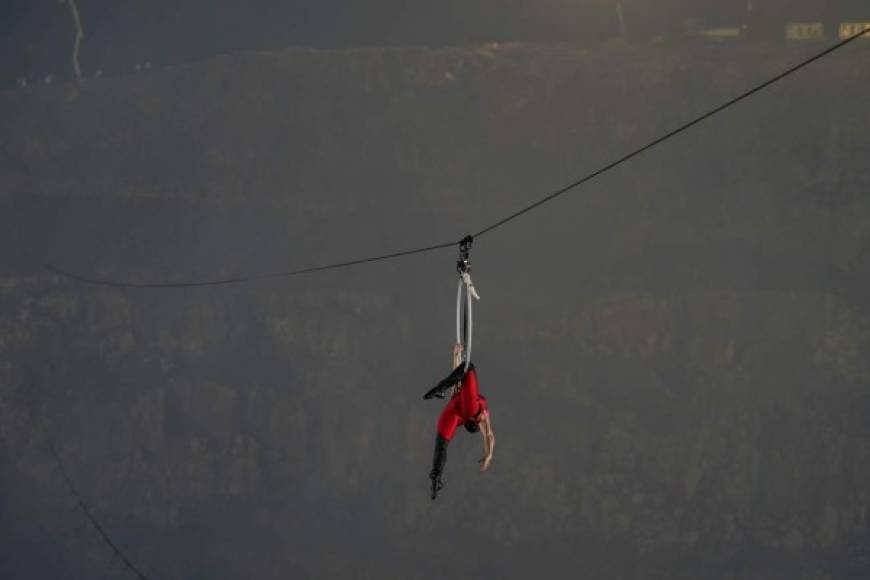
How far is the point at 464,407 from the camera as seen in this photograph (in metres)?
14.0

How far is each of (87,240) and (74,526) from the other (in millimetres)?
10151

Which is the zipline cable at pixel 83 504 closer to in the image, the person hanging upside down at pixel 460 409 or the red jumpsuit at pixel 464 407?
the person hanging upside down at pixel 460 409

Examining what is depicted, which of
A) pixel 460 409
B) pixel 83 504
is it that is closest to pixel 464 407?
pixel 460 409

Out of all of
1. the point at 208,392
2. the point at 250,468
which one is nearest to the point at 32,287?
the point at 208,392

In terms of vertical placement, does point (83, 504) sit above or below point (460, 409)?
below

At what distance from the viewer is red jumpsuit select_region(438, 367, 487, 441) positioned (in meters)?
13.9

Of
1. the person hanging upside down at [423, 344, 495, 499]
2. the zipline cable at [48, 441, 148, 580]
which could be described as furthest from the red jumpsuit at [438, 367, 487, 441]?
the zipline cable at [48, 441, 148, 580]

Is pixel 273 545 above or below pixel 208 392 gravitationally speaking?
below

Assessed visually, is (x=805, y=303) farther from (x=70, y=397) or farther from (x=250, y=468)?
(x=70, y=397)

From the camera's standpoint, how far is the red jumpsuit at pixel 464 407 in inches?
545

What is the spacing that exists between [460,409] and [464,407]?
0.28 ft

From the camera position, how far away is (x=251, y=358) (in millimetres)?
39500

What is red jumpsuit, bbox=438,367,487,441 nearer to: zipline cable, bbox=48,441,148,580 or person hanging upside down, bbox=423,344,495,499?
person hanging upside down, bbox=423,344,495,499

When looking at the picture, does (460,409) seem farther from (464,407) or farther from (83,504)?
(83,504)
